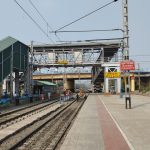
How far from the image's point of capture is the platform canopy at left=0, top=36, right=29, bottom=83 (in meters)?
48.2

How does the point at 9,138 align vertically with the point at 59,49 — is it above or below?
below

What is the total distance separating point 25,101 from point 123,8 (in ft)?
73.2

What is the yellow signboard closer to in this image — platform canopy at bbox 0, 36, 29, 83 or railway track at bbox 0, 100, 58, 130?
platform canopy at bbox 0, 36, 29, 83

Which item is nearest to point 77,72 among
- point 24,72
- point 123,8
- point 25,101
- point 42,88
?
point 42,88

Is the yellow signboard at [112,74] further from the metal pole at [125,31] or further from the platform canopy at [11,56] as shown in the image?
the metal pole at [125,31]

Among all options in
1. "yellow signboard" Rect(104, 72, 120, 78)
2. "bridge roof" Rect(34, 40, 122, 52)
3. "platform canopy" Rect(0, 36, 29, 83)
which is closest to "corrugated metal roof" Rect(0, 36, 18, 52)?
"platform canopy" Rect(0, 36, 29, 83)

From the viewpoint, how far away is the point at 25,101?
5384 cm

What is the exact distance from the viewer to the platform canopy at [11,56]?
48247 mm

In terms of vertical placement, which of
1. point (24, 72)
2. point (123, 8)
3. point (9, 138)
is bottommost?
point (9, 138)

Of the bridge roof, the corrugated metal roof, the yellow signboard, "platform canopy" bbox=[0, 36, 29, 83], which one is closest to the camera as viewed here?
"platform canopy" bbox=[0, 36, 29, 83]

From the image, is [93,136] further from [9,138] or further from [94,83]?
[94,83]

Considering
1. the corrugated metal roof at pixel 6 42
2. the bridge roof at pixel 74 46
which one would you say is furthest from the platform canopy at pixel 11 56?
the bridge roof at pixel 74 46

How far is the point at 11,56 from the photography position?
51.8m

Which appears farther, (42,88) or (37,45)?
(37,45)
